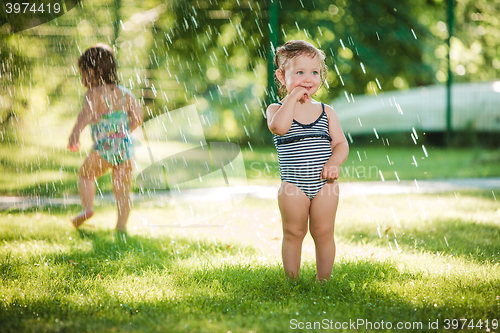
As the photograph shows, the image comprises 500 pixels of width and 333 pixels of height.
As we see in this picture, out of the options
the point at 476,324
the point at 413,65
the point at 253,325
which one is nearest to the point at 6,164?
the point at 253,325

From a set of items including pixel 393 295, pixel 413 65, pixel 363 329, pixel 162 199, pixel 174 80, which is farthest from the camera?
pixel 174 80

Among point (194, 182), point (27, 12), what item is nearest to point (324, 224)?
point (194, 182)

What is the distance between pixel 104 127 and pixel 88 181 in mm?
559

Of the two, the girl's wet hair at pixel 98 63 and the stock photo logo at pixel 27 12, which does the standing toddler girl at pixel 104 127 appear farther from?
the stock photo logo at pixel 27 12

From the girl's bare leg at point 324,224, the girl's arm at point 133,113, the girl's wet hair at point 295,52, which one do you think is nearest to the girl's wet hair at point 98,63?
the girl's arm at point 133,113

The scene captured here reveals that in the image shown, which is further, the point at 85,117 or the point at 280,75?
the point at 85,117

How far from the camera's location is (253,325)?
2.13 m

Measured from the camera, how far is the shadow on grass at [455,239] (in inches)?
134

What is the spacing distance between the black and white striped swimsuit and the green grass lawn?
2.16 ft

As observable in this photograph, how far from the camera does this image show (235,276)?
286 cm

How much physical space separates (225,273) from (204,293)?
0.36 metres

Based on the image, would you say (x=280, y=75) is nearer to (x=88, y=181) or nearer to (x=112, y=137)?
(x=112, y=137)

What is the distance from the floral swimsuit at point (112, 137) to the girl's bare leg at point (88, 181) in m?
0.08

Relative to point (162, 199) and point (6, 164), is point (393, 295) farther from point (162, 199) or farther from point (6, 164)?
point (6, 164)
